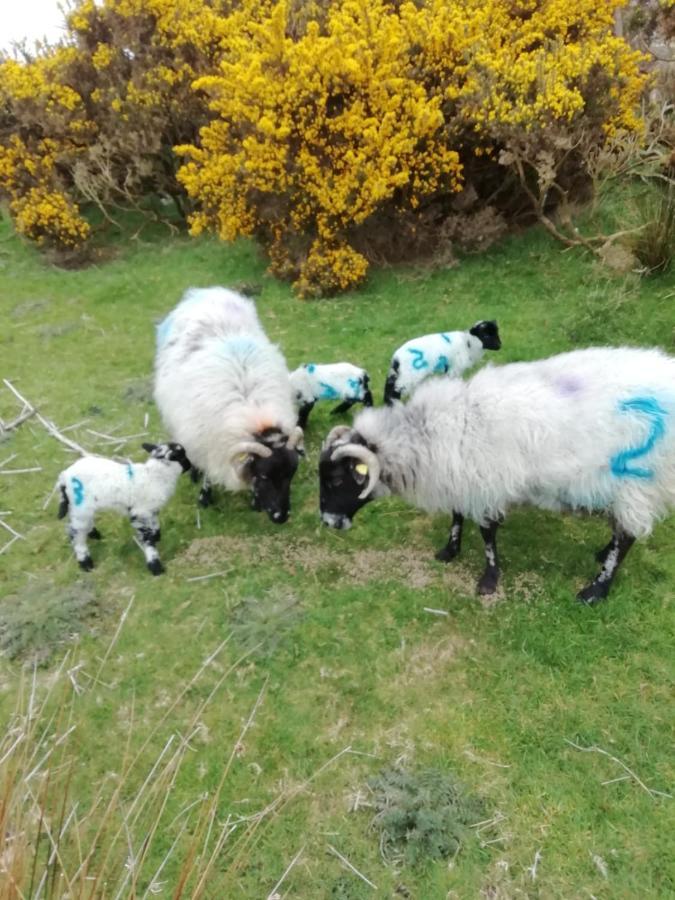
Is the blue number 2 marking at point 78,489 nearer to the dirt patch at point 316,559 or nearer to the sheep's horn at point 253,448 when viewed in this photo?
the dirt patch at point 316,559

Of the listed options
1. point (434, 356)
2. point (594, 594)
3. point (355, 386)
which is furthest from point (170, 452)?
point (594, 594)

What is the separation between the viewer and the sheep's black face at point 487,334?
7637 millimetres

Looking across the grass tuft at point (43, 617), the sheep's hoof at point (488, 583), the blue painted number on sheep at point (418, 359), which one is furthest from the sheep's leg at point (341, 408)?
the grass tuft at point (43, 617)

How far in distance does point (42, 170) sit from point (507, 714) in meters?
14.7

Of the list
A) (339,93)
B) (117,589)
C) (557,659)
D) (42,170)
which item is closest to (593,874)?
(557,659)

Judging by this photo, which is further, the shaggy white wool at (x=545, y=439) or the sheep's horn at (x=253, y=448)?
the sheep's horn at (x=253, y=448)

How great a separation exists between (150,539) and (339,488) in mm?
1945

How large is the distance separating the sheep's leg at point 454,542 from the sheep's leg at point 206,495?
2429 millimetres

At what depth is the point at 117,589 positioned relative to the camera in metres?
5.66

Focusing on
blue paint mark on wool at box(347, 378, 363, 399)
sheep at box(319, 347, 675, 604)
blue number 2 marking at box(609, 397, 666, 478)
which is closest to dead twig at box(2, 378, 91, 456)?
blue paint mark on wool at box(347, 378, 363, 399)

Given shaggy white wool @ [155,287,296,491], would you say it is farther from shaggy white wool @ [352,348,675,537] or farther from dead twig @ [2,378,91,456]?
dead twig @ [2,378,91,456]

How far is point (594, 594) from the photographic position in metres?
5.05

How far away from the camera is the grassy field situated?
3.58m

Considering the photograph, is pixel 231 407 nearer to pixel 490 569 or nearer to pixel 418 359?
pixel 418 359
